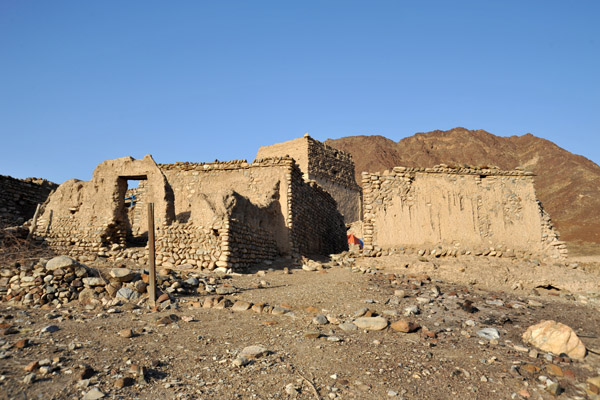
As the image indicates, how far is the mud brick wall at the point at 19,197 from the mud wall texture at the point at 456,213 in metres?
12.3

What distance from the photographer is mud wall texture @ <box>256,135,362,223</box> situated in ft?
80.9

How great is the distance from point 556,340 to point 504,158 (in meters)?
62.0

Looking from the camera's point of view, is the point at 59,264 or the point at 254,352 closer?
the point at 254,352

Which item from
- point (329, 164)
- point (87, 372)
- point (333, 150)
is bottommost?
point (87, 372)

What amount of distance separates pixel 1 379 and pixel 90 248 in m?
9.29

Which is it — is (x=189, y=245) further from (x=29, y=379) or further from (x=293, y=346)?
(x=29, y=379)

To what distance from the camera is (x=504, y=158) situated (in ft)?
197

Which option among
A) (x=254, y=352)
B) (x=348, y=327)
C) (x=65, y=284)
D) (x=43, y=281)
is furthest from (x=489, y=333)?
(x=43, y=281)

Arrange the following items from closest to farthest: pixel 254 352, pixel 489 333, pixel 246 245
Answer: pixel 254 352 < pixel 489 333 < pixel 246 245

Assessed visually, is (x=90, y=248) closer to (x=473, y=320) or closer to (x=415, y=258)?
(x=415, y=258)

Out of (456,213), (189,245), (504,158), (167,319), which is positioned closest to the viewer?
(167,319)

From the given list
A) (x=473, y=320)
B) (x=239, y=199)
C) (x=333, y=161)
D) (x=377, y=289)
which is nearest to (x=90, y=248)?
(x=239, y=199)

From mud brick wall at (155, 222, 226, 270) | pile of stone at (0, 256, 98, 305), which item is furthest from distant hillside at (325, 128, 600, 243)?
pile of stone at (0, 256, 98, 305)

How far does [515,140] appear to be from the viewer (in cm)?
6544
